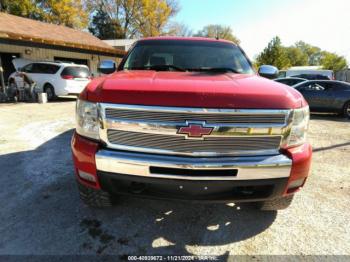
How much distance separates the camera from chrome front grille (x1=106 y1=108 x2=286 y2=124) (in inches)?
79.0

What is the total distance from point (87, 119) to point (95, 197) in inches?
32.7

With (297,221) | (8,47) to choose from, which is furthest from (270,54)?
(297,221)

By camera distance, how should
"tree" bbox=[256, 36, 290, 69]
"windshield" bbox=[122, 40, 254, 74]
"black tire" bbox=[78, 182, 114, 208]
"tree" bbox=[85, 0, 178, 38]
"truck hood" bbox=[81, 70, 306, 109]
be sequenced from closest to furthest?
"truck hood" bbox=[81, 70, 306, 109]
"black tire" bbox=[78, 182, 114, 208]
"windshield" bbox=[122, 40, 254, 74]
"tree" bbox=[256, 36, 290, 69]
"tree" bbox=[85, 0, 178, 38]

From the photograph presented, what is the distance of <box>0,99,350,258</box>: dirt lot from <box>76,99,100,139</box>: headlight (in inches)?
38.1

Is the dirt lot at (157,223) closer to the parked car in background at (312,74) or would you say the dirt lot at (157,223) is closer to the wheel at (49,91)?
the wheel at (49,91)

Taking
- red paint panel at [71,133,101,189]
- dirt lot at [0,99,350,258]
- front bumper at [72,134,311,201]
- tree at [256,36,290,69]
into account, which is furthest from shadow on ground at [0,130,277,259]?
tree at [256,36,290,69]

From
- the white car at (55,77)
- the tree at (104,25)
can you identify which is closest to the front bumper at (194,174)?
the white car at (55,77)

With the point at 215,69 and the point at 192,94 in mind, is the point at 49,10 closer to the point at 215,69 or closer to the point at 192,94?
the point at 215,69

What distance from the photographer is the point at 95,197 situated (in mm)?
2617

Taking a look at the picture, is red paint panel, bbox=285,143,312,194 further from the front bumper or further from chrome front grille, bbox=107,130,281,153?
chrome front grille, bbox=107,130,281,153

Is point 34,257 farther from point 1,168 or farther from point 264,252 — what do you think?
point 1,168

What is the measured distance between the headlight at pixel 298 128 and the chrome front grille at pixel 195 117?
138 millimetres

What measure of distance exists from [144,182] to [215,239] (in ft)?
3.04

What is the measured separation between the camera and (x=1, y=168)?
13.5 feet
